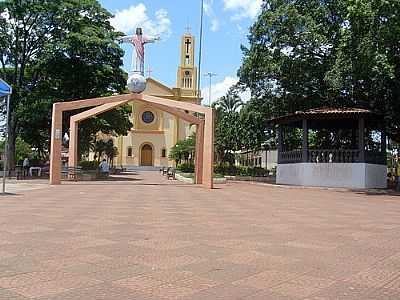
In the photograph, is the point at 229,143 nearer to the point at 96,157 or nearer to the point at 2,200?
the point at 96,157

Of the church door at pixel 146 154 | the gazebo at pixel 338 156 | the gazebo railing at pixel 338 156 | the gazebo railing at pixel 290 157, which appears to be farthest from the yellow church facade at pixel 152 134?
the gazebo railing at pixel 338 156

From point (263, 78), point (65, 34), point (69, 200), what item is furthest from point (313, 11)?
point (69, 200)

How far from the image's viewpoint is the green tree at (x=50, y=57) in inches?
1233

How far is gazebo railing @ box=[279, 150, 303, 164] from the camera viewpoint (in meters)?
27.7

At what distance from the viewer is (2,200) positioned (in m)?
14.4

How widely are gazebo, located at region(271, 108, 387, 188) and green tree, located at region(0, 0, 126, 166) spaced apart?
482 inches

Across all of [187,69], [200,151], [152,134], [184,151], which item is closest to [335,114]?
[200,151]

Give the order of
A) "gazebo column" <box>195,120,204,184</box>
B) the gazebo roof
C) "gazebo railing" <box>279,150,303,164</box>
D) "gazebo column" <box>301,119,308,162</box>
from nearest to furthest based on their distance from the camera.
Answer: the gazebo roof
"gazebo column" <box>195,120,204,184</box>
"gazebo column" <box>301,119,308,162</box>
"gazebo railing" <box>279,150,303,164</box>

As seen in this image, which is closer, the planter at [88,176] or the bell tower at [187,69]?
the planter at [88,176]

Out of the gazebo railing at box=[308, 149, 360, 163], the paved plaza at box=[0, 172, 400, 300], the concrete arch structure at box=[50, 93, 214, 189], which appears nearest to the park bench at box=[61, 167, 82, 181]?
the concrete arch structure at box=[50, 93, 214, 189]

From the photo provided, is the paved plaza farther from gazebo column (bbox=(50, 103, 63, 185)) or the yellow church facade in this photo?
the yellow church facade

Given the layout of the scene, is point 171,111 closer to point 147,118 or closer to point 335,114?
point 335,114

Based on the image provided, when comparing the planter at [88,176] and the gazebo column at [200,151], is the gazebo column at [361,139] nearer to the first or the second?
the gazebo column at [200,151]

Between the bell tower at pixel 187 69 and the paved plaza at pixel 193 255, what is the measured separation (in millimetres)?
67775
